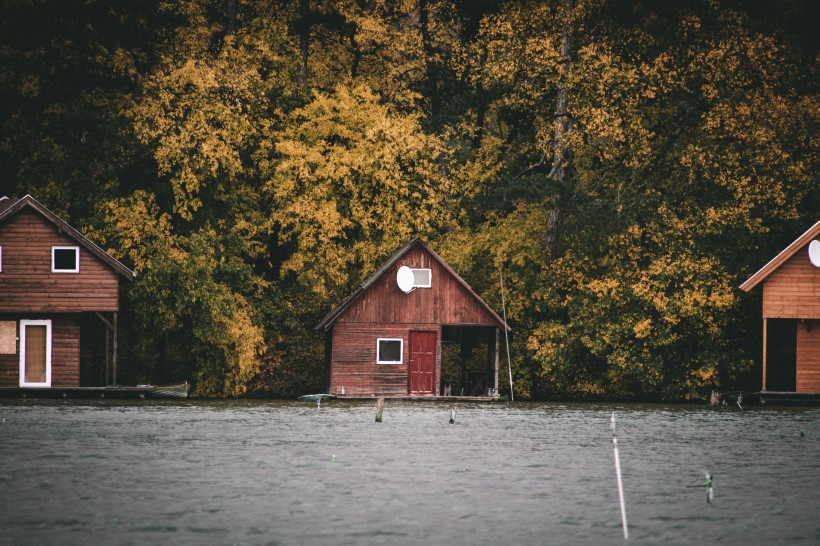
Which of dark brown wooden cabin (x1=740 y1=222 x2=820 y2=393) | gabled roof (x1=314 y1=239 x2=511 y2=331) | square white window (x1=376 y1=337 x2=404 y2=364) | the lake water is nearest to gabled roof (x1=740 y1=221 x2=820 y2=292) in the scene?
dark brown wooden cabin (x1=740 y1=222 x2=820 y2=393)

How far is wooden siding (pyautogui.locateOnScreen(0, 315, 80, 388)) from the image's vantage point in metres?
51.1

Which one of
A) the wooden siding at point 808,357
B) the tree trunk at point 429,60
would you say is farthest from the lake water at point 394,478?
the tree trunk at point 429,60

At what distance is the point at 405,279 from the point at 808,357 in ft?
60.2

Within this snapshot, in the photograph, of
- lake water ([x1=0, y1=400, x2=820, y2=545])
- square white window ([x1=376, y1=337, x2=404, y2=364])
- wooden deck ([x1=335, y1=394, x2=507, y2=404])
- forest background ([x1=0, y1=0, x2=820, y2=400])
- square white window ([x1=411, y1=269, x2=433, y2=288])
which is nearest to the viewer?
lake water ([x1=0, y1=400, x2=820, y2=545])

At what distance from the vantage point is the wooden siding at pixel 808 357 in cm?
5262

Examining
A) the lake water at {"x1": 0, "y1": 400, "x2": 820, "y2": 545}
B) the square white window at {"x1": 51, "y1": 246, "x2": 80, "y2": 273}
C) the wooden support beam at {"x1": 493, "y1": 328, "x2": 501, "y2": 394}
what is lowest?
the lake water at {"x1": 0, "y1": 400, "x2": 820, "y2": 545}

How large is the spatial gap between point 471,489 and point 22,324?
30.8 metres

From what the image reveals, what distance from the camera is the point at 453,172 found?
59688mm

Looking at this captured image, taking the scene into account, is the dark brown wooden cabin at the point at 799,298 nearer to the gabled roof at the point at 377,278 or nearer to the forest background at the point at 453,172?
the forest background at the point at 453,172

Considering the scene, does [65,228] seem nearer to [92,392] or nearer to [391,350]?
[92,392]

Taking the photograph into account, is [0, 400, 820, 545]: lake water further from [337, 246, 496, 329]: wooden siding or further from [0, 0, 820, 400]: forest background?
[0, 0, 820, 400]: forest background

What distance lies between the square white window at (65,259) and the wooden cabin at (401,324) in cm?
1119

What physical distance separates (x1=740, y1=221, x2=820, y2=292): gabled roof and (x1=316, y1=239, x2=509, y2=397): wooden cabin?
1089 cm

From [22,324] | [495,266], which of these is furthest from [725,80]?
[22,324]
